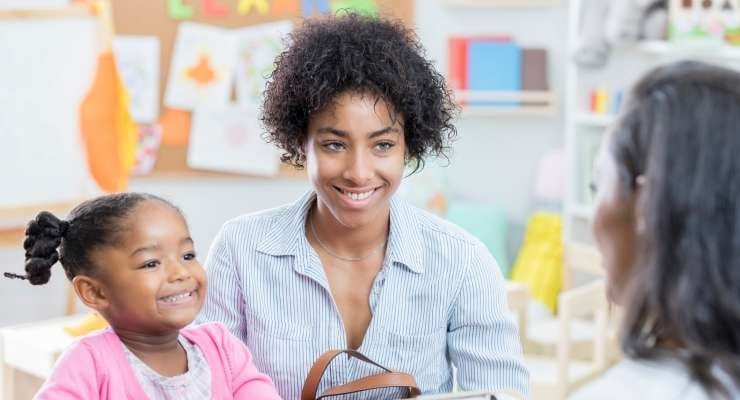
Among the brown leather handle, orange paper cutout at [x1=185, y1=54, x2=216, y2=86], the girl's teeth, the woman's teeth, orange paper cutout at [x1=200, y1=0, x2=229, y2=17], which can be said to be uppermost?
orange paper cutout at [x1=200, y1=0, x2=229, y2=17]

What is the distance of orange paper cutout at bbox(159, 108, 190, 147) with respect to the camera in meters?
3.78

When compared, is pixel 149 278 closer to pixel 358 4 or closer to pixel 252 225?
pixel 252 225

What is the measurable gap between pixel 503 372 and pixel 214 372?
48 cm

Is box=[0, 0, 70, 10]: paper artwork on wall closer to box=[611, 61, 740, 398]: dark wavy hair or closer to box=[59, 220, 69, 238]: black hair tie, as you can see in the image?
box=[59, 220, 69, 238]: black hair tie

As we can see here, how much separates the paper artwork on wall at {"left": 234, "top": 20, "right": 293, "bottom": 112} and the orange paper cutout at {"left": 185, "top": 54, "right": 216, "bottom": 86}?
0.10m

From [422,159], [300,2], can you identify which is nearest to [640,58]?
[300,2]

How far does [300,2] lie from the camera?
3.91 metres

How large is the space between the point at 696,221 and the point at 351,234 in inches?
37.0

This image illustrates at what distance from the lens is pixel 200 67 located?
380 centimetres

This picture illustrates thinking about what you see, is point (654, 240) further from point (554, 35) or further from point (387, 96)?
point (554, 35)

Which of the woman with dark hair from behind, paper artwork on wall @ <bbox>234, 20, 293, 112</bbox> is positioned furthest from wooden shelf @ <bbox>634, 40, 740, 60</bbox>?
the woman with dark hair from behind

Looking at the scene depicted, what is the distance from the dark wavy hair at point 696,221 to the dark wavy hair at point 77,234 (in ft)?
2.71

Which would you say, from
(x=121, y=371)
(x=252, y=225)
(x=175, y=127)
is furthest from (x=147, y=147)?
(x=121, y=371)

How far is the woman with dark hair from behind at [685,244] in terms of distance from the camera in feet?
3.10
